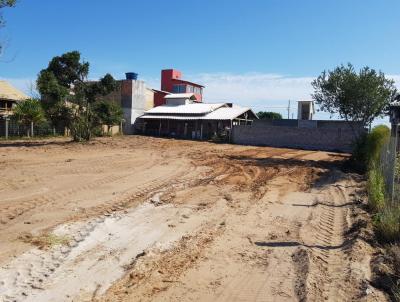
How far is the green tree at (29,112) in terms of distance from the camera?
110 feet

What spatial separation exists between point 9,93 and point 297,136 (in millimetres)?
28109

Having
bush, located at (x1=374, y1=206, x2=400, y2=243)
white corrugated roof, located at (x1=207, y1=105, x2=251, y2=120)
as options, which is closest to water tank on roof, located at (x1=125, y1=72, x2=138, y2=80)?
white corrugated roof, located at (x1=207, y1=105, x2=251, y2=120)

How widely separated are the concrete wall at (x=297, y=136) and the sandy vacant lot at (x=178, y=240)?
66.9 feet

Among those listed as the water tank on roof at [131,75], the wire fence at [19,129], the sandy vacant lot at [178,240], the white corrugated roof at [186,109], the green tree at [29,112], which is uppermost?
the water tank on roof at [131,75]

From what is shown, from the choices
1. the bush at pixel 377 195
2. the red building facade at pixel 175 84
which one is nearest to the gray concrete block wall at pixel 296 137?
the bush at pixel 377 195

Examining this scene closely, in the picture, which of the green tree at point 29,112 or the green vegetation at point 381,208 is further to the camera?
the green tree at point 29,112

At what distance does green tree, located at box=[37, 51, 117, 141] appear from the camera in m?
29.4

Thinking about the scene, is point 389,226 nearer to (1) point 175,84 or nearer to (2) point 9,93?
(2) point 9,93

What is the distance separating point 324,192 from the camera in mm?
13375

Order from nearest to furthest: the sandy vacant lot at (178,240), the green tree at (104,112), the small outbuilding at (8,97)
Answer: the sandy vacant lot at (178,240) < the green tree at (104,112) < the small outbuilding at (8,97)

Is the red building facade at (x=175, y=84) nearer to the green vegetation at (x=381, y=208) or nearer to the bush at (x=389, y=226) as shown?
the green vegetation at (x=381, y=208)

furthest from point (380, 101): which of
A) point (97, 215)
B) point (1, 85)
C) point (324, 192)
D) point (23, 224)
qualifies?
point (1, 85)

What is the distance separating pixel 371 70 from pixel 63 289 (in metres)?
22.2

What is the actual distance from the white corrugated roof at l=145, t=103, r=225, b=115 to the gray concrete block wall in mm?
6190
